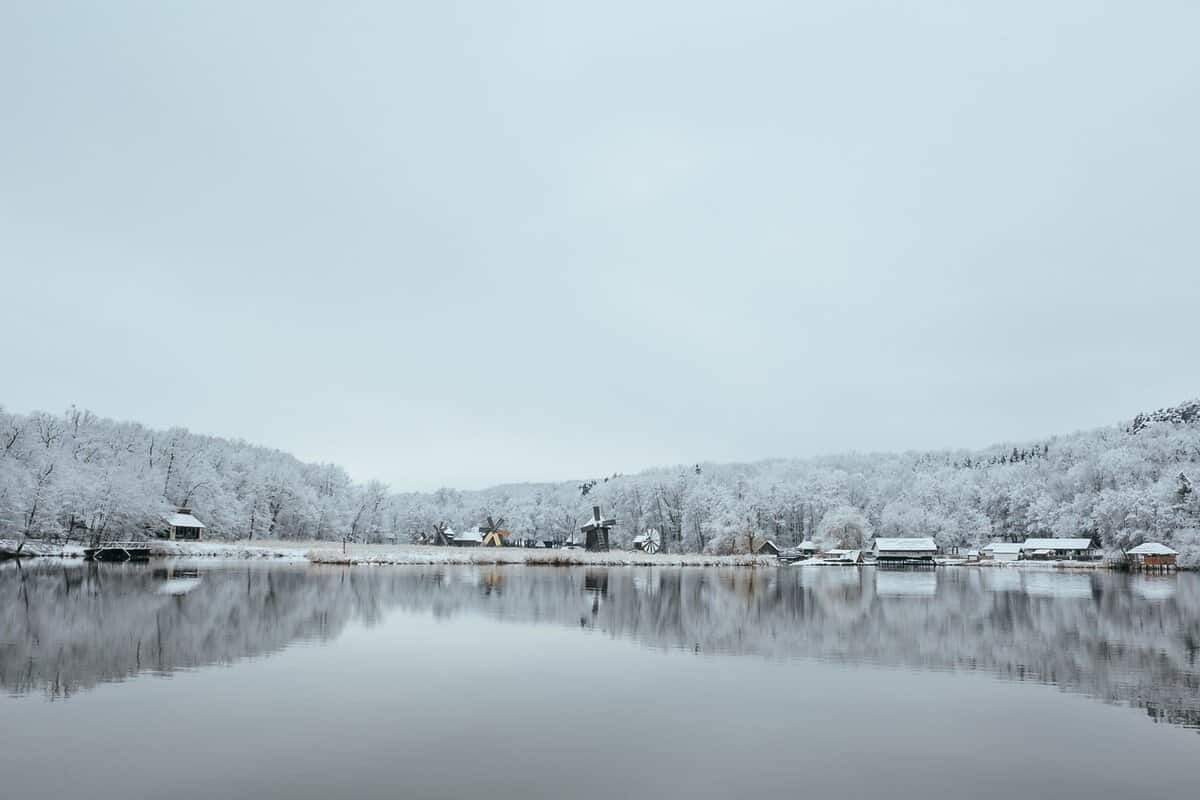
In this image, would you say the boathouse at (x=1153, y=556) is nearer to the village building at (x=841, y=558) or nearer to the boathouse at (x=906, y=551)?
the boathouse at (x=906, y=551)

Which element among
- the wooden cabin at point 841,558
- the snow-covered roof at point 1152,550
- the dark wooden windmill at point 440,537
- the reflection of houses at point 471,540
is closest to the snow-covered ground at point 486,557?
the wooden cabin at point 841,558

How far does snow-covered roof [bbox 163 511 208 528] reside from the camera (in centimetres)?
7331

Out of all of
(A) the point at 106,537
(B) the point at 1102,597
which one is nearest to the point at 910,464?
(B) the point at 1102,597

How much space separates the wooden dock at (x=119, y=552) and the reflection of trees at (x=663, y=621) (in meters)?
11.3

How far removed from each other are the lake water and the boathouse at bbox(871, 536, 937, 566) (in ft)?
229

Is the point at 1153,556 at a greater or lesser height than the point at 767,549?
greater

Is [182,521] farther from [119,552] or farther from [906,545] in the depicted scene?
[906,545]

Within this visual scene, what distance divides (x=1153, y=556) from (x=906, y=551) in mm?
26473

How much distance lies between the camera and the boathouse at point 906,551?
317 feet

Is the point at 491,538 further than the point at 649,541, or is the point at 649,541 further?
the point at 491,538

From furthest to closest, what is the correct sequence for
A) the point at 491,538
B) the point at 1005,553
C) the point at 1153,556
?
the point at 491,538 → the point at 1005,553 → the point at 1153,556

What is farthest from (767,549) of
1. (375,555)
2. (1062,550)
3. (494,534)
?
(375,555)

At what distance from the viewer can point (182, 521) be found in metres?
74.8

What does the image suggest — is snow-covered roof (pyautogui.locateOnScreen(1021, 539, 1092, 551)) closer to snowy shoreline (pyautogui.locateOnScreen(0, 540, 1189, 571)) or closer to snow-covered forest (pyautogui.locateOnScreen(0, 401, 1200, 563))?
snow-covered forest (pyautogui.locateOnScreen(0, 401, 1200, 563))
